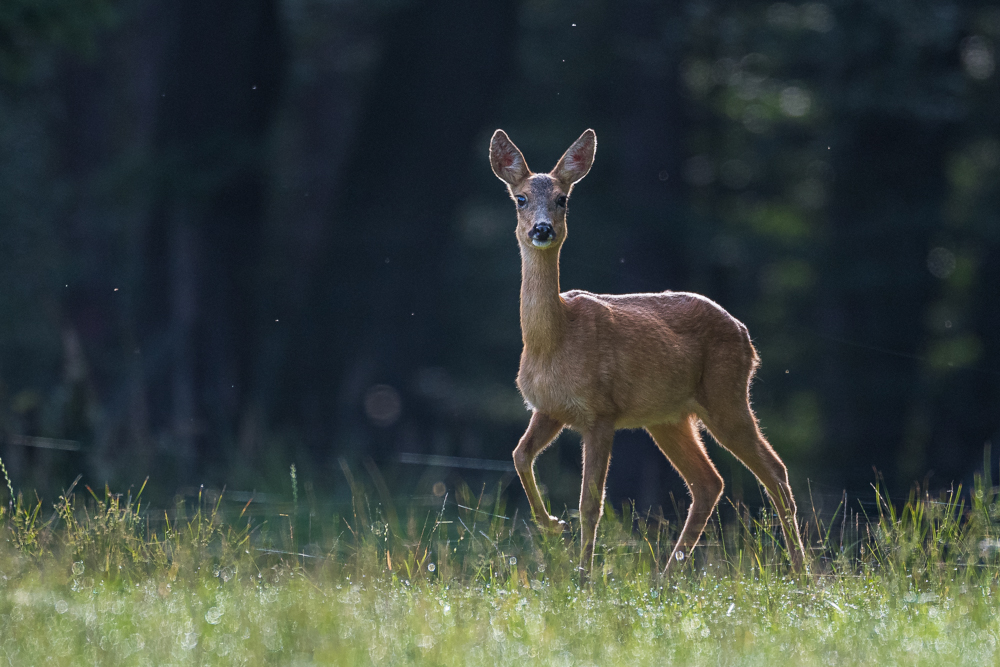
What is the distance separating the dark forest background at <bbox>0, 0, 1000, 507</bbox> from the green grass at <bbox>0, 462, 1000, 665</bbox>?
3367 millimetres

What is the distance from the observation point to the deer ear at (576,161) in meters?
5.50

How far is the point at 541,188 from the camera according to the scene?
5.34 metres

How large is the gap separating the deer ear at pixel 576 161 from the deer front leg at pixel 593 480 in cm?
110

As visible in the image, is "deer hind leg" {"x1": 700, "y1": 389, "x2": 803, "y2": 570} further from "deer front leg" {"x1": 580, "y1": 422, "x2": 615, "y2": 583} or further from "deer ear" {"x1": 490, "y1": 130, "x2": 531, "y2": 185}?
"deer ear" {"x1": 490, "y1": 130, "x2": 531, "y2": 185}

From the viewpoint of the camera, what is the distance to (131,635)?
396 cm

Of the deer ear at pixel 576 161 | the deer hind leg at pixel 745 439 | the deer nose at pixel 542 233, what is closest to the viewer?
the deer nose at pixel 542 233

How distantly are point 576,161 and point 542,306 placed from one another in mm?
715

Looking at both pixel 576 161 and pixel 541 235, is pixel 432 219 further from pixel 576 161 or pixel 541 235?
pixel 541 235

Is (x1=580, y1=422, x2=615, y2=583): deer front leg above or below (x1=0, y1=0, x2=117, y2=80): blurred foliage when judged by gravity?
below

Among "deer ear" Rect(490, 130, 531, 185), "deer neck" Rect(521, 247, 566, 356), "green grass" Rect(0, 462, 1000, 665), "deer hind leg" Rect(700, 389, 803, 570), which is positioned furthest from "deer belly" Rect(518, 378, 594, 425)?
"deer ear" Rect(490, 130, 531, 185)

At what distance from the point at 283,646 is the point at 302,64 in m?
13.1

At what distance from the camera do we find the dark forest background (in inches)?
484

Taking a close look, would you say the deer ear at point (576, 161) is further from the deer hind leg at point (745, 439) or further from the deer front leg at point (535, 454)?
the deer hind leg at point (745, 439)

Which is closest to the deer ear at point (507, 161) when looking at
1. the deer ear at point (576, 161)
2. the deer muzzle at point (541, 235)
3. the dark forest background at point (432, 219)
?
the deer ear at point (576, 161)
